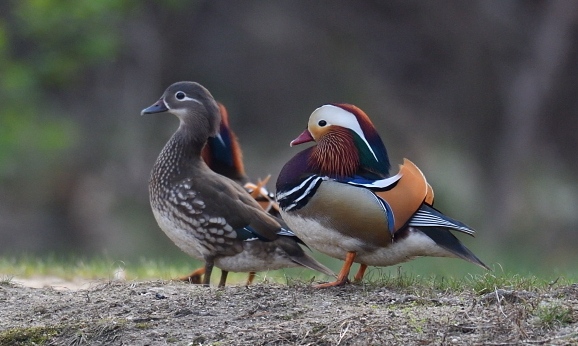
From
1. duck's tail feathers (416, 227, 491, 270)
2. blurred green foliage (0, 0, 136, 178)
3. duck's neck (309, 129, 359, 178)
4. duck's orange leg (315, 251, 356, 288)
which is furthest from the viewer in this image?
blurred green foliage (0, 0, 136, 178)

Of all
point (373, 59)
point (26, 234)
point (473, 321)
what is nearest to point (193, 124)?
point (473, 321)

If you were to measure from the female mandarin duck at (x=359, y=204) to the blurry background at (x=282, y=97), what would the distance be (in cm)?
826

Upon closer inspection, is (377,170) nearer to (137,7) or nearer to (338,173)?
(338,173)

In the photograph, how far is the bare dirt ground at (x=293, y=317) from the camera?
4359mm

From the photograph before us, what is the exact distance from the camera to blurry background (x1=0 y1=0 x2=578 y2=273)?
53.3ft

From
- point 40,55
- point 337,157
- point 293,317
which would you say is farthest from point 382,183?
point 40,55

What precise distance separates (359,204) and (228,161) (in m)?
2.12

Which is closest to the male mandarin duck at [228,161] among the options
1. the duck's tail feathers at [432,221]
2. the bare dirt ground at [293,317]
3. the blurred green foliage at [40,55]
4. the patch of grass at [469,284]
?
the bare dirt ground at [293,317]

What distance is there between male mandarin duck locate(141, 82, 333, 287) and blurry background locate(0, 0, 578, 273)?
776 cm

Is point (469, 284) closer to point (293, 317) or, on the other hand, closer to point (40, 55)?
point (293, 317)

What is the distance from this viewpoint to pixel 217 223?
20.4ft

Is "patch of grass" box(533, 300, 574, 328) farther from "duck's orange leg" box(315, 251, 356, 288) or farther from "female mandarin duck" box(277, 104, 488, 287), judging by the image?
"duck's orange leg" box(315, 251, 356, 288)

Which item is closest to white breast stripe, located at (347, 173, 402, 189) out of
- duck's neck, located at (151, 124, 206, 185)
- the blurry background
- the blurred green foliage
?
duck's neck, located at (151, 124, 206, 185)

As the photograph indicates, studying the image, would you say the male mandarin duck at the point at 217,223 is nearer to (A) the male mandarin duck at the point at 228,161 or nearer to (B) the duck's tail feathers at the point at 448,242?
(A) the male mandarin duck at the point at 228,161
